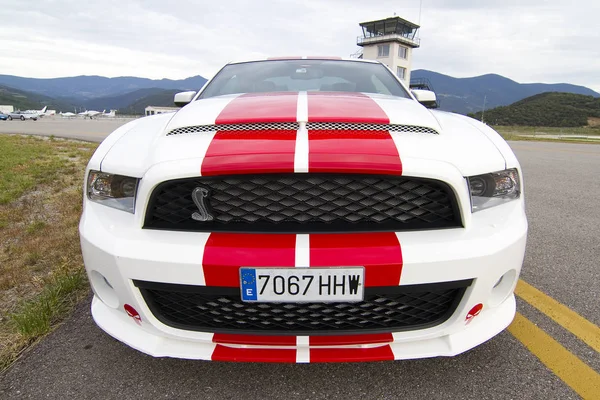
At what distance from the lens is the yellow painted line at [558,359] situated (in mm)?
1379

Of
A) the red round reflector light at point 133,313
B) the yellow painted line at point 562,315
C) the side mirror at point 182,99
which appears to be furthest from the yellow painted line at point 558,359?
the side mirror at point 182,99

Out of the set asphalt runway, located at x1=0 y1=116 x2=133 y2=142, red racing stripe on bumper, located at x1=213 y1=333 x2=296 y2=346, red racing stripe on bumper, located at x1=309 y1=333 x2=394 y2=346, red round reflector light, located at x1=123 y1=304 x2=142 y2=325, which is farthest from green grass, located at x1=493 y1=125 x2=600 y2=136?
red round reflector light, located at x1=123 y1=304 x2=142 y2=325

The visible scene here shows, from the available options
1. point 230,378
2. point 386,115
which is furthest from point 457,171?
point 230,378

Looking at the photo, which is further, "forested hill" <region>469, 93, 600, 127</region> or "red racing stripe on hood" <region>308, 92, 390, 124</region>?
"forested hill" <region>469, 93, 600, 127</region>

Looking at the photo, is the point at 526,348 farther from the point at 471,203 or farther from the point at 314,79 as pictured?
the point at 314,79

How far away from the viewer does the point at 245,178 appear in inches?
51.4

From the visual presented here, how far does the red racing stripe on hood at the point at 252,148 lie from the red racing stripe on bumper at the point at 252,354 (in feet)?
1.98

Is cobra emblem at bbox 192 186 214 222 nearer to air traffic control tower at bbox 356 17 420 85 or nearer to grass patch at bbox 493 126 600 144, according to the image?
grass patch at bbox 493 126 600 144

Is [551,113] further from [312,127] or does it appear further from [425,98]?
→ [312,127]

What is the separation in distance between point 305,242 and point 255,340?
1.25 ft

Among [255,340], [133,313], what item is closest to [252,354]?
[255,340]

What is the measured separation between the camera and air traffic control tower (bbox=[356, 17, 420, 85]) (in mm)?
47156

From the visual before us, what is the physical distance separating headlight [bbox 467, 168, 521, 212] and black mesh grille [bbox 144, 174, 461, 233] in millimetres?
148

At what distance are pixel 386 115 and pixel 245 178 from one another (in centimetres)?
71
